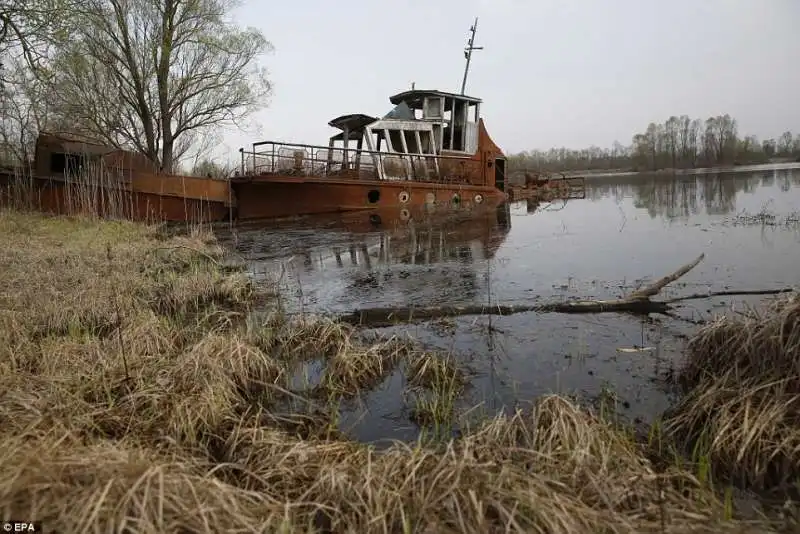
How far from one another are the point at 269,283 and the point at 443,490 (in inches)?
192

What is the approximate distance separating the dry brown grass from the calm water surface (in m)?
0.29

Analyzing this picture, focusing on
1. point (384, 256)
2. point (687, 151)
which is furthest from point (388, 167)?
point (687, 151)

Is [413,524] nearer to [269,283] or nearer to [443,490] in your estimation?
[443,490]

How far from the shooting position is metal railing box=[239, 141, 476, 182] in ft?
45.2

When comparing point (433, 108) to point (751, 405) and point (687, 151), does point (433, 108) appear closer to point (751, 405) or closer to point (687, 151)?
point (751, 405)

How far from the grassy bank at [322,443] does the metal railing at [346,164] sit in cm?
1026

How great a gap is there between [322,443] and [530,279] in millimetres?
4554

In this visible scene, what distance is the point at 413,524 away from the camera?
161 cm

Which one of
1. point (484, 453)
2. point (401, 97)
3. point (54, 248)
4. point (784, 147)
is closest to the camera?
point (484, 453)

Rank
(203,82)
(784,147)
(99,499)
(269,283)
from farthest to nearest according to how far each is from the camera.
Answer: (784,147)
(203,82)
(269,283)
(99,499)

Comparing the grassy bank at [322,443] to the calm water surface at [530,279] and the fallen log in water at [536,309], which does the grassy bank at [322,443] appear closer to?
the calm water surface at [530,279]

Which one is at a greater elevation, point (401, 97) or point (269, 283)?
point (401, 97)

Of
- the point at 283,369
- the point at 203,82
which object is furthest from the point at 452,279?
the point at 203,82

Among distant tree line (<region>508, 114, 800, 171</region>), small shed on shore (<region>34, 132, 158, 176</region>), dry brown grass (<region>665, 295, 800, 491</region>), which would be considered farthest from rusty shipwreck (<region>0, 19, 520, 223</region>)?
distant tree line (<region>508, 114, 800, 171</region>)
